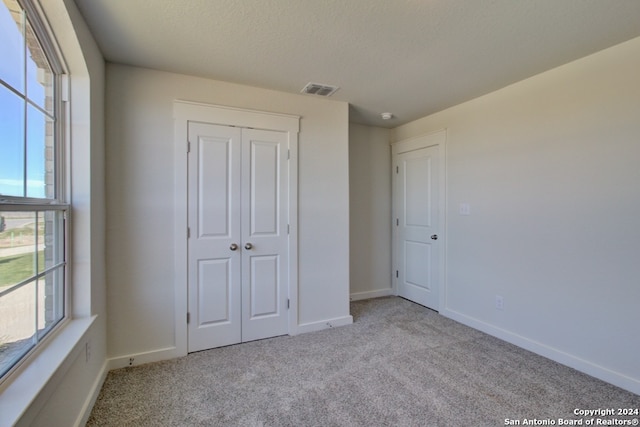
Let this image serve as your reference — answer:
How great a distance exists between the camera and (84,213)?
1.89 m

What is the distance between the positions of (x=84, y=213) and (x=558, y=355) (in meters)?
3.62

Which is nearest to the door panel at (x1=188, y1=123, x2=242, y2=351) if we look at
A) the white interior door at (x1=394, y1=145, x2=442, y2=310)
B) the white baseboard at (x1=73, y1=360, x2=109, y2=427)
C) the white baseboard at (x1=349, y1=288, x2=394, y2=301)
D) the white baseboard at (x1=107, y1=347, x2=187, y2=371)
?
the white baseboard at (x1=107, y1=347, x2=187, y2=371)

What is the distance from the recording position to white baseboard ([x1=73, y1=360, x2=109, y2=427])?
5.49ft

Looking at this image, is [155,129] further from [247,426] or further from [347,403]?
[347,403]

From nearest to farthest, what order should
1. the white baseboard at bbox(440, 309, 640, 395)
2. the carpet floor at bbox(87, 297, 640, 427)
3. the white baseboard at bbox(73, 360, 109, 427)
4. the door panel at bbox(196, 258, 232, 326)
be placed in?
the white baseboard at bbox(73, 360, 109, 427), the carpet floor at bbox(87, 297, 640, 427), the white baseboard at bbox(440, 309, 640, 395), the door panel at bbox(196, 258, 232, 326)

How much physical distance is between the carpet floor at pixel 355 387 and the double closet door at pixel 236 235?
25 centimetres

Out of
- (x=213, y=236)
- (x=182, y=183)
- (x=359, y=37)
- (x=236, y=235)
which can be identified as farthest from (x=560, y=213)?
(x=182, y=183)

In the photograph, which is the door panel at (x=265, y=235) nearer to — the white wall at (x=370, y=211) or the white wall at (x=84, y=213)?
the white wall at (x=84, y=213)

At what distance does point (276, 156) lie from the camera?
2875 mm

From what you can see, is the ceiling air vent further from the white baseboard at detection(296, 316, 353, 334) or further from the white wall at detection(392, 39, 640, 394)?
the white baseboard at detection(296, 316, 353, 334)

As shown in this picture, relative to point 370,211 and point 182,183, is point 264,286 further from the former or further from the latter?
point 370,211

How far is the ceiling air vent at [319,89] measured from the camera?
278 cm

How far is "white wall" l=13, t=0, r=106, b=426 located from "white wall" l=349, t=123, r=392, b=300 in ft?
8.99

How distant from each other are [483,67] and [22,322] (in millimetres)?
3293
